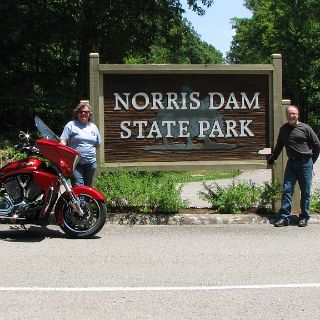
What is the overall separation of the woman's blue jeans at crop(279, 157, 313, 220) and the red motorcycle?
274 centimetres

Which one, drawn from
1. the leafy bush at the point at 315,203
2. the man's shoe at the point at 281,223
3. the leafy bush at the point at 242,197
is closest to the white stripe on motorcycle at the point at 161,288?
the man's shoe at the point at 281,223

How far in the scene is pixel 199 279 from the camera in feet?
18.7

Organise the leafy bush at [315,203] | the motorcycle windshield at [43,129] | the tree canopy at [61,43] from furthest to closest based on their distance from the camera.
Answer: the tree canopy at [61,43] < the leafy bush at [315,203] < the motorcycle windshield at [43,129]

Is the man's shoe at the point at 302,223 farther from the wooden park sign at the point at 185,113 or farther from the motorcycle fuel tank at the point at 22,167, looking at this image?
the motorcycle fuel tank at the point at 22,167

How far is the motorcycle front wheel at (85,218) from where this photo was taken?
7539 mm

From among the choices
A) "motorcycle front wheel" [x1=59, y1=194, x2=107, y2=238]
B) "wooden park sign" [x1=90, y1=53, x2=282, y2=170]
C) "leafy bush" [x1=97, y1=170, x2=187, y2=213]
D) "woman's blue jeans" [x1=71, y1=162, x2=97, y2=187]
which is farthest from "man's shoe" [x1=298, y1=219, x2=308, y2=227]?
"woman's blue jeans" [x1=71, y1=162, x2=97, y2=187]

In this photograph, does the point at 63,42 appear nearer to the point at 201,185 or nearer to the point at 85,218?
the point at 201,185

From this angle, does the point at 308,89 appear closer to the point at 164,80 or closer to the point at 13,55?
the point at 13,55

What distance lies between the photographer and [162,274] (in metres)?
5.90

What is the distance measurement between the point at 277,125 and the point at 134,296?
193 inches

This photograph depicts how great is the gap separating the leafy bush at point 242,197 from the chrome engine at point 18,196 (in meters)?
2.92

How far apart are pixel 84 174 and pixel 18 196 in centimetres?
108

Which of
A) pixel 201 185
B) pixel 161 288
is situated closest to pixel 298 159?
pixel 161 288

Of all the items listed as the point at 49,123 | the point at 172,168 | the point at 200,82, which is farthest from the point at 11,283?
the point at 49,123
